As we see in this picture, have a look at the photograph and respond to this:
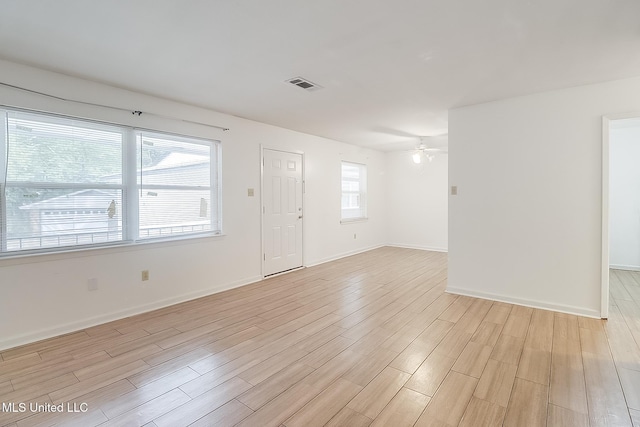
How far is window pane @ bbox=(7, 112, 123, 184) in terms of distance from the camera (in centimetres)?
269

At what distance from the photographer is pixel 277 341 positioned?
2709 mm

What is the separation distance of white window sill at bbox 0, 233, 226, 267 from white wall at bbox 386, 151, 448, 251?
16.8 ft

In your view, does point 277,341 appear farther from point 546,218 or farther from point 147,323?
point 546,218

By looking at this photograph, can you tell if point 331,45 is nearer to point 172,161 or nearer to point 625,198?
point 172,161

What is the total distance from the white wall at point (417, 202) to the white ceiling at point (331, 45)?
3.68 metres

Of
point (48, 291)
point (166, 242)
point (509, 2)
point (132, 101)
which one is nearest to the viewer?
point (509, 2)

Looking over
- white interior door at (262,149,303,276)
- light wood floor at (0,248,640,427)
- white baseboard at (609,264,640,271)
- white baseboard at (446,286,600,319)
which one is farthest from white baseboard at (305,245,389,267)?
white baseboard at (609,264,640,271)

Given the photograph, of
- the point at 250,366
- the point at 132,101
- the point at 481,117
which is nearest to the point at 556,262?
the point at 481,117

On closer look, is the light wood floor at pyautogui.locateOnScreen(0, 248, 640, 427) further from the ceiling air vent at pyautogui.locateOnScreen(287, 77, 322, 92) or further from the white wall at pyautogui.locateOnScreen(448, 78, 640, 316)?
the ceiling air vent at pyautogui.locateOnScreen(287, 77, 322, 92)

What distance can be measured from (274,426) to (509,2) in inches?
112

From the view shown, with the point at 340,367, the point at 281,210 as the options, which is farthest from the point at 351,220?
the point at 340,367

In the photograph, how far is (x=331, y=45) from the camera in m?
2.34

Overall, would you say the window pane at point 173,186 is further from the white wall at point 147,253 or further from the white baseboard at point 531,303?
the white baseboard at point 531,303

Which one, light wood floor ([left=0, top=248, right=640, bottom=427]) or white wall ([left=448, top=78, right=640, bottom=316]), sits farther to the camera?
white wall ([left=448, top=78, right=640, bottom=316])
